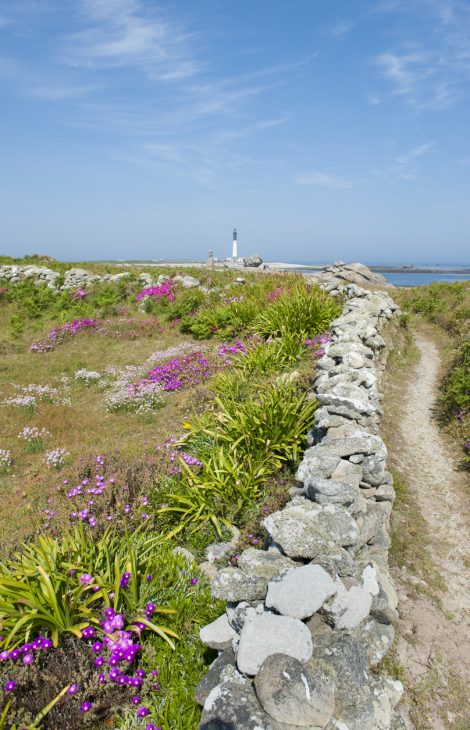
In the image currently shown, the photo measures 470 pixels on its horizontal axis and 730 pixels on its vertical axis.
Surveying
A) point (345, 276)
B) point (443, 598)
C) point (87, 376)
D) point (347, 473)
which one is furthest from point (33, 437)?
point (345, 276)

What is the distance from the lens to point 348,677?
2777mm

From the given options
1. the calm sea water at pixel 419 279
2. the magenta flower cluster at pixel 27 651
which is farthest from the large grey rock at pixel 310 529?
the calm sea water at pixel 419 279

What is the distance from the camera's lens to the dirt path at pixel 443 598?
3.82 meters

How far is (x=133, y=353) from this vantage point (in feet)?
51.4

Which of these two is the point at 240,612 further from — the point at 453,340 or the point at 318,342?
the point at 453,340

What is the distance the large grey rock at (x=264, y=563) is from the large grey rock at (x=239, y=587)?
0.18 feet

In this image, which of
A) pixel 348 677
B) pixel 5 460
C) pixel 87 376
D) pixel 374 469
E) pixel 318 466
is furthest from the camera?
pixel 87 376

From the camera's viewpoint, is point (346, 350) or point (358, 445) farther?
point (346, 350)

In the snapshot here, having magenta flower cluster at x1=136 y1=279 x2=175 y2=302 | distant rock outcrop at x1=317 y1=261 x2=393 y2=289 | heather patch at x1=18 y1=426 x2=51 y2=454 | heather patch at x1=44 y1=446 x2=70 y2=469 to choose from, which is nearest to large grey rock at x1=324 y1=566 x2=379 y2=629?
heather patch at x1=44 y1=446 x2=70 y2=469

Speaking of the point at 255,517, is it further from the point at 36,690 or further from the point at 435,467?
the point at 435,467

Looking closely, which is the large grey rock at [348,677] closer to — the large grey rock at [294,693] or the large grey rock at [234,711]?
the large grey rock at [294,693]

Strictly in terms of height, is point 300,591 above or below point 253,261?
below

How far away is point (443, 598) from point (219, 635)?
3.05 m

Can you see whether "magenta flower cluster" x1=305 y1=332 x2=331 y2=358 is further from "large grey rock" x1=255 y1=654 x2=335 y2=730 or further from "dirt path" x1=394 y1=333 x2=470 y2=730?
"large grey rock" x1=255 y1=654 x2=335 y2=730
